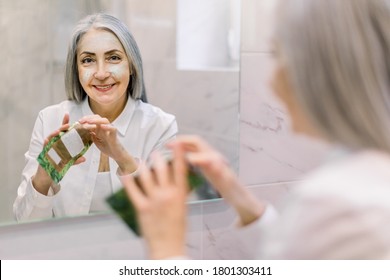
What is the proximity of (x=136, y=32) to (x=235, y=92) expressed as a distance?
0.22 m

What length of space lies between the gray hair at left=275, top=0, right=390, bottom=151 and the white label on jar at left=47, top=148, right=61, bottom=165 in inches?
17.0

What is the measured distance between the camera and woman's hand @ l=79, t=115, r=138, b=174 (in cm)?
78

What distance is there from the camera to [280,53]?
46 centimetres

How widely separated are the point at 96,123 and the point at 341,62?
0.44 metres

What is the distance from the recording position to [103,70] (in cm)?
77

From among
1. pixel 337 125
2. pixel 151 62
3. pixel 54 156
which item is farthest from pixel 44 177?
pixel 337 125

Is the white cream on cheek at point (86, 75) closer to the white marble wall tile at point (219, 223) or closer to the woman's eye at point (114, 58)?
the woman's eye at point (114, 58)

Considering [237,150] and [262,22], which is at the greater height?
[262,22]

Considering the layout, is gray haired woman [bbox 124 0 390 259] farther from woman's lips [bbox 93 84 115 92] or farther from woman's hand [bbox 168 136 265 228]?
woman's lips [bbox 93 84 115 92]

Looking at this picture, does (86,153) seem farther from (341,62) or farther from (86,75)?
(341,62)

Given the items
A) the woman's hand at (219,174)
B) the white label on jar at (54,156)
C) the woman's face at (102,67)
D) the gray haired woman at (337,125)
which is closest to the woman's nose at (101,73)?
the woman's face at (102,67)
